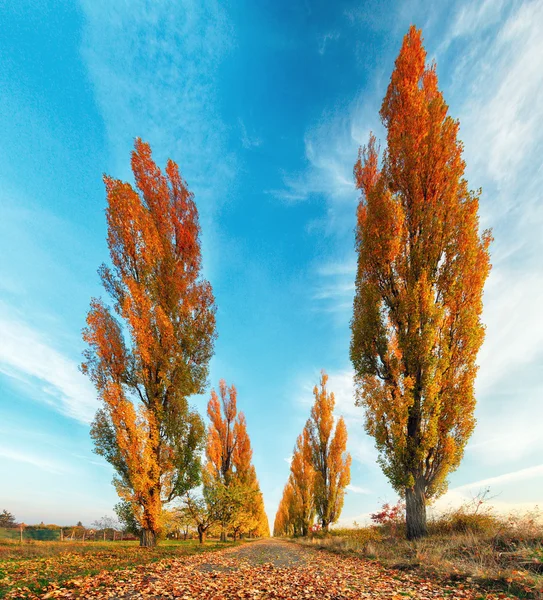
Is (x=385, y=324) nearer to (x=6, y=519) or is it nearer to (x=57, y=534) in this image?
(x=57, y=534)

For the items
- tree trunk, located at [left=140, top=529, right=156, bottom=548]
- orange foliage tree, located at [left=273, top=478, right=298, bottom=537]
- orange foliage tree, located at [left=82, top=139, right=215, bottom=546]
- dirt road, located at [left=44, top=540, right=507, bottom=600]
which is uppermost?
orange foliage tree, located at [left=82, top=139, right=215, bottom=546]

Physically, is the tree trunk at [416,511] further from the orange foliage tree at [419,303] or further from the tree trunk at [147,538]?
the tree trunk at [147,538]

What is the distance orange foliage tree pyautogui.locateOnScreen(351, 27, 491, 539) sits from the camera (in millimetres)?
10117

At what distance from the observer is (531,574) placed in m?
4.83

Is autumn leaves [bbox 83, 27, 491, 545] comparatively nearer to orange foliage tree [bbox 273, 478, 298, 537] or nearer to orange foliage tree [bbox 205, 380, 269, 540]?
orange foliage tree [bbox 205, 380, 269, 540]

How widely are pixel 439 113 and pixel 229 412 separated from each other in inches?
1057

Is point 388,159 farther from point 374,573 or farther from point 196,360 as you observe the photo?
point 374,573

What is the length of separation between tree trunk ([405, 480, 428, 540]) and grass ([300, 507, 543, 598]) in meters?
0.38

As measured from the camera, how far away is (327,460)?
76.3ft

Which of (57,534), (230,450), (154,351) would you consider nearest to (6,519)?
(57,534)

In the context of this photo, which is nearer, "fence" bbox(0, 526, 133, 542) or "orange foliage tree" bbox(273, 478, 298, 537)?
"fence" bbox(0, 526, 133, 542)

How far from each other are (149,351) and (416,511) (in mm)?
12165

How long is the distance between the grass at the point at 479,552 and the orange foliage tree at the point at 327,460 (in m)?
12.2

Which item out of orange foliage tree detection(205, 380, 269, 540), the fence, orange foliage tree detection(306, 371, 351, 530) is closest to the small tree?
the fence
